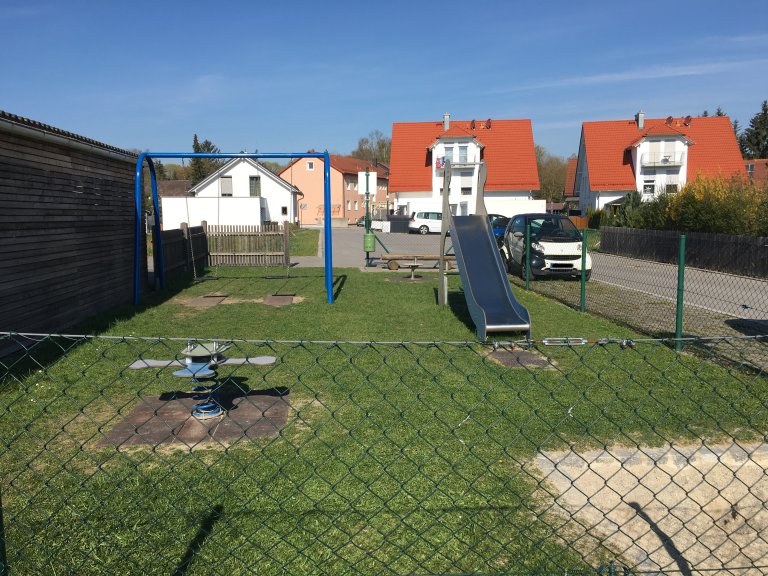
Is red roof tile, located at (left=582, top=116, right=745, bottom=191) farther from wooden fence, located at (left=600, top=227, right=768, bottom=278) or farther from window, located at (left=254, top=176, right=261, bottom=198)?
wooden fence, located at (left=600, top=227, right=768, bottom=278)

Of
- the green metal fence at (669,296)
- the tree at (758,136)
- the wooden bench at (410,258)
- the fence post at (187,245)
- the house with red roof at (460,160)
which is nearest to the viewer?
the green metal fence at (669,296)

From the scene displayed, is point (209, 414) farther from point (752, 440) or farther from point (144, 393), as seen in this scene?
point (752, 440)

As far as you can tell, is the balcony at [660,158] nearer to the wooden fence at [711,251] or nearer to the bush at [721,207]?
the bush at [721,207]

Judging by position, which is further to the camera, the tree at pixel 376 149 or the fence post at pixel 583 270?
the tree at pixel 376 149

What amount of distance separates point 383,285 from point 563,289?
4.43 metres

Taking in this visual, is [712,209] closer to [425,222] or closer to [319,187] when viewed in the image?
[425,222]

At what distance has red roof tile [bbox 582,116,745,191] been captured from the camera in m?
48.9

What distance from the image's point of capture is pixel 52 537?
3.90 meters

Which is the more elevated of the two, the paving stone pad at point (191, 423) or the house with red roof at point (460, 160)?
the house with red roof at point (460, 160)

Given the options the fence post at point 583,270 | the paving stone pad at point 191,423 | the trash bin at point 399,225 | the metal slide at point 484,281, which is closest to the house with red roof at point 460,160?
the trash bin at point 399,225

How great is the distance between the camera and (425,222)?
43906 millimetres

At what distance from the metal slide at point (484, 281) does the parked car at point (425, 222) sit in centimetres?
3055

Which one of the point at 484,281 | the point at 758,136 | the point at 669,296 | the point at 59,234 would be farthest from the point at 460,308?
the point at 758,136

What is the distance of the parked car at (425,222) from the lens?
43844 mm
